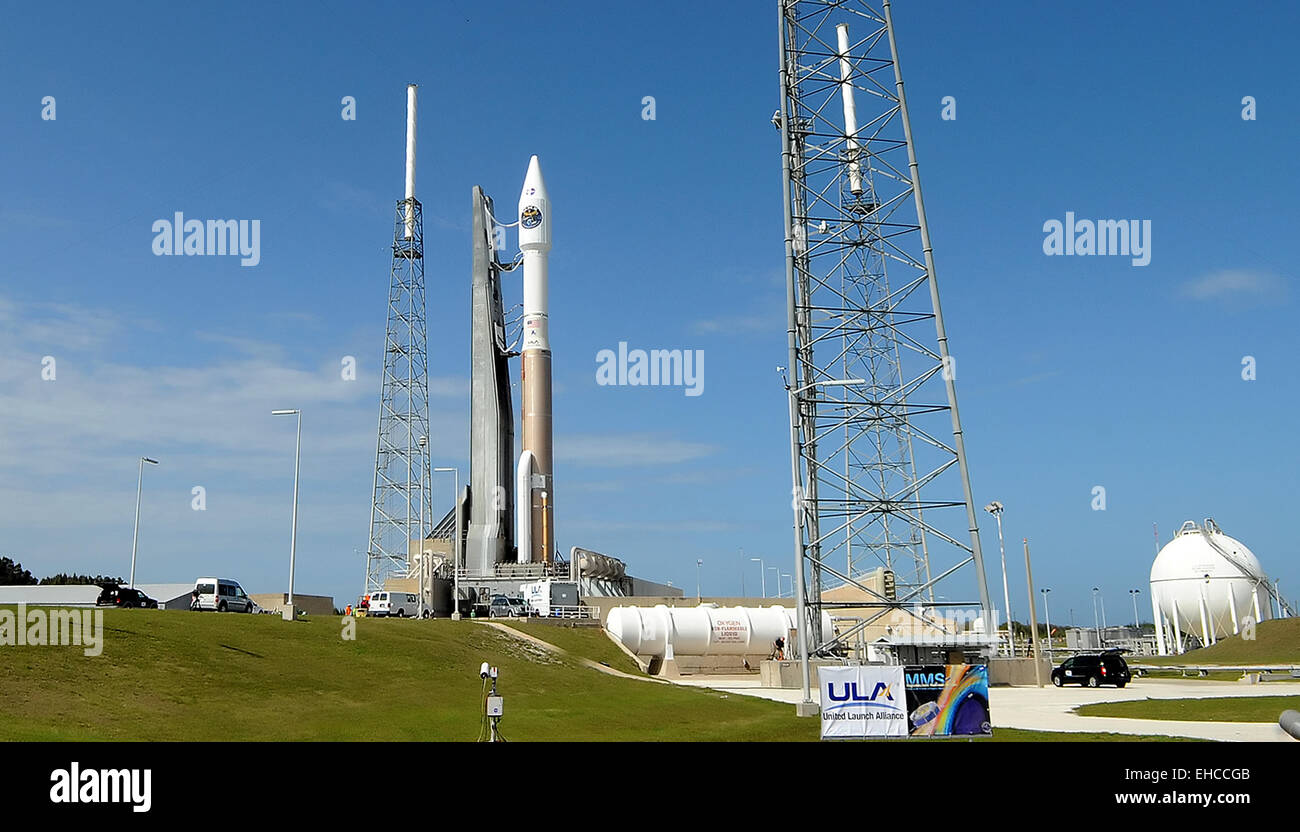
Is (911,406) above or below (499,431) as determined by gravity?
below

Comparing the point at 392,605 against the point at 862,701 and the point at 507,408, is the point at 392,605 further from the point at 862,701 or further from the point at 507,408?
the point at 862,701

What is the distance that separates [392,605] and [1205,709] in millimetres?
40125

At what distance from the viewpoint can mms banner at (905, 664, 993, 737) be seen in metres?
19.9

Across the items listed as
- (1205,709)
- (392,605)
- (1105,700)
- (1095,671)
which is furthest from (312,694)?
(1095,671)

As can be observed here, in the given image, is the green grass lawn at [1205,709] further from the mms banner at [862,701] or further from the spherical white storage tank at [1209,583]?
the spherical white storage tank at [1209,583]

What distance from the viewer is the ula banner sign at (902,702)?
65.1 ft

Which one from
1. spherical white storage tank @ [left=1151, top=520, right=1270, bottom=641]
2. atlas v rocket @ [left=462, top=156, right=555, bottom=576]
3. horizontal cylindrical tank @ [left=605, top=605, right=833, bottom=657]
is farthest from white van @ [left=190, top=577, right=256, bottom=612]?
spherical white storage tank @ [left=1151, top=520, right=1270, bottom=641]

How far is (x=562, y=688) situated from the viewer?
1460 inches

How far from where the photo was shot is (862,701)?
65.6ft

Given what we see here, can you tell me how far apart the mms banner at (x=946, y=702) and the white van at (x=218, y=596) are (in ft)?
116
